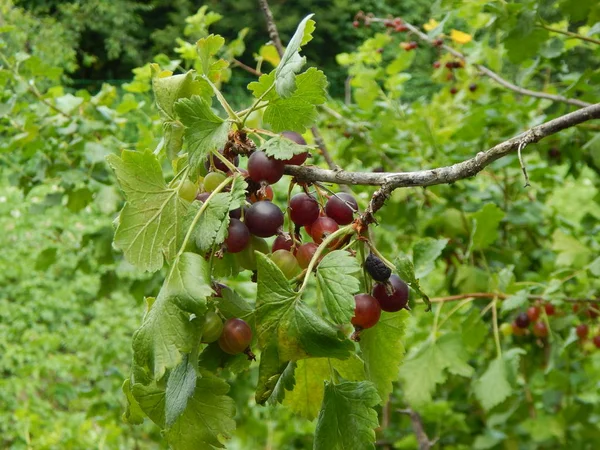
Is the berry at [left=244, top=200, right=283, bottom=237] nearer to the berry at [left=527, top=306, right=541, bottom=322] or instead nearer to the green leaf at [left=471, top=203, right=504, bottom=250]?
the green leaf at [left=471, top=203, right=504, bottom=250]

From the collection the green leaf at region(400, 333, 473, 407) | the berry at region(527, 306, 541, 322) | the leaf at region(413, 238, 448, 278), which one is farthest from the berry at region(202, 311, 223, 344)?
the berry at region(527, 306, 541, 322)

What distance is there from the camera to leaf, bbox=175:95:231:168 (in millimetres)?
573

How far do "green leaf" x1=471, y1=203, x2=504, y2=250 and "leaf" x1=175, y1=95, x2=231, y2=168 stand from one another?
Result: 74 cm

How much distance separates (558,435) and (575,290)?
0.48m

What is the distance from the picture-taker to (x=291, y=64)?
1.87ft

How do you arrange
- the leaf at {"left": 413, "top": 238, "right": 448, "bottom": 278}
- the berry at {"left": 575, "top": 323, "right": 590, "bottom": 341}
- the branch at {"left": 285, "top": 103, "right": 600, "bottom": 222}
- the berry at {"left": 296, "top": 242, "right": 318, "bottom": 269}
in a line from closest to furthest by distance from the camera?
the branch at {"left": 285, "top": 103, "right": 600, "bottom": 222} → the berry at {"left": 296, "top": 242, "right": 318, "bottom": 269} → the leaf at {"left": 413, "top": 238, "right": 448, "bottom": 278} → the berry at {"left": 575, "top": 323, "right": 590, "bottom": 341}

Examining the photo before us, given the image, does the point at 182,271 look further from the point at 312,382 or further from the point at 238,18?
the point at 238,18

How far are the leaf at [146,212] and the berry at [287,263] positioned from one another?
9cm

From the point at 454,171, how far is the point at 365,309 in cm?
14

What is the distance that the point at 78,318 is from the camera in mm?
3488

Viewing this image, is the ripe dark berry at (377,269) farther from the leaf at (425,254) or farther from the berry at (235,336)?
the leaf at (425,254)

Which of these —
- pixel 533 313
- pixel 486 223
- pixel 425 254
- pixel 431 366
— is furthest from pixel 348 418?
pixel 533 313

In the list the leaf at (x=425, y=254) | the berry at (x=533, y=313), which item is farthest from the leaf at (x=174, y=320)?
the berry at (x=533, y=313)

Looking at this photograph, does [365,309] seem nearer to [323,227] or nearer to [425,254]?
[323,227]
